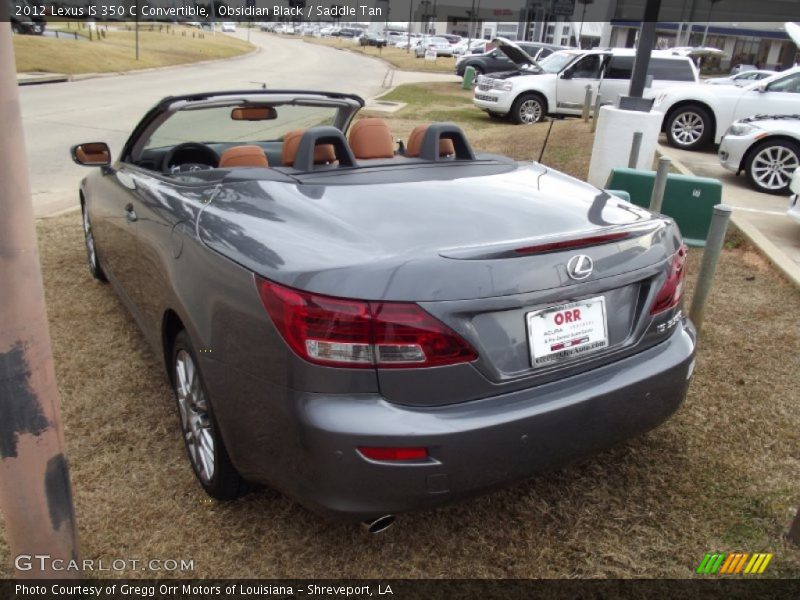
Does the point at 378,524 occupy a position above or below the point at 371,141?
below

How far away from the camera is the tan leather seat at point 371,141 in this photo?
357 centimetres

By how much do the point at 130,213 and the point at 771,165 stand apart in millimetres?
8224

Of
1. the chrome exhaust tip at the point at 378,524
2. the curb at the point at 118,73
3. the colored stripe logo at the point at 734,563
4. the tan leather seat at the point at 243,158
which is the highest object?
the tan leather seat at the point at 243,158

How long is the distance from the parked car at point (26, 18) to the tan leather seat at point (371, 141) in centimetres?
3483

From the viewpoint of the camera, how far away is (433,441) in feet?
6.80

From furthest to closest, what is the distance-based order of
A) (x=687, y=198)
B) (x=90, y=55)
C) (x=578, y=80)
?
(x=90, y=55), (x=578, y=80), (x=687, y=198)

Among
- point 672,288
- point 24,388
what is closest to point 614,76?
point 672,288

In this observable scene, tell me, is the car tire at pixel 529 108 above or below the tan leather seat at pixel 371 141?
below

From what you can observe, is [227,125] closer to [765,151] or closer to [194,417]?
[194,417]

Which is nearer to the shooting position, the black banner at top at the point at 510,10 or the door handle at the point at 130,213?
the door handle at the point at 130,213

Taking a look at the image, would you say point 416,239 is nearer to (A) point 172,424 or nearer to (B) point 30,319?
(B) point 30,319

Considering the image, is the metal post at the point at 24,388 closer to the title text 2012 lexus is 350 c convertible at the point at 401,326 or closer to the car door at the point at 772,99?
the title text 2012 lexus is 350 c convertible at the point at 401,326

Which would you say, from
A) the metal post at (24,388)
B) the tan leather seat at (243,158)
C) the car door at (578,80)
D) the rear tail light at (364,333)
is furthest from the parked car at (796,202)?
the car door at (578,80)

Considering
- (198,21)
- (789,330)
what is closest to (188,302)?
(789,330)
